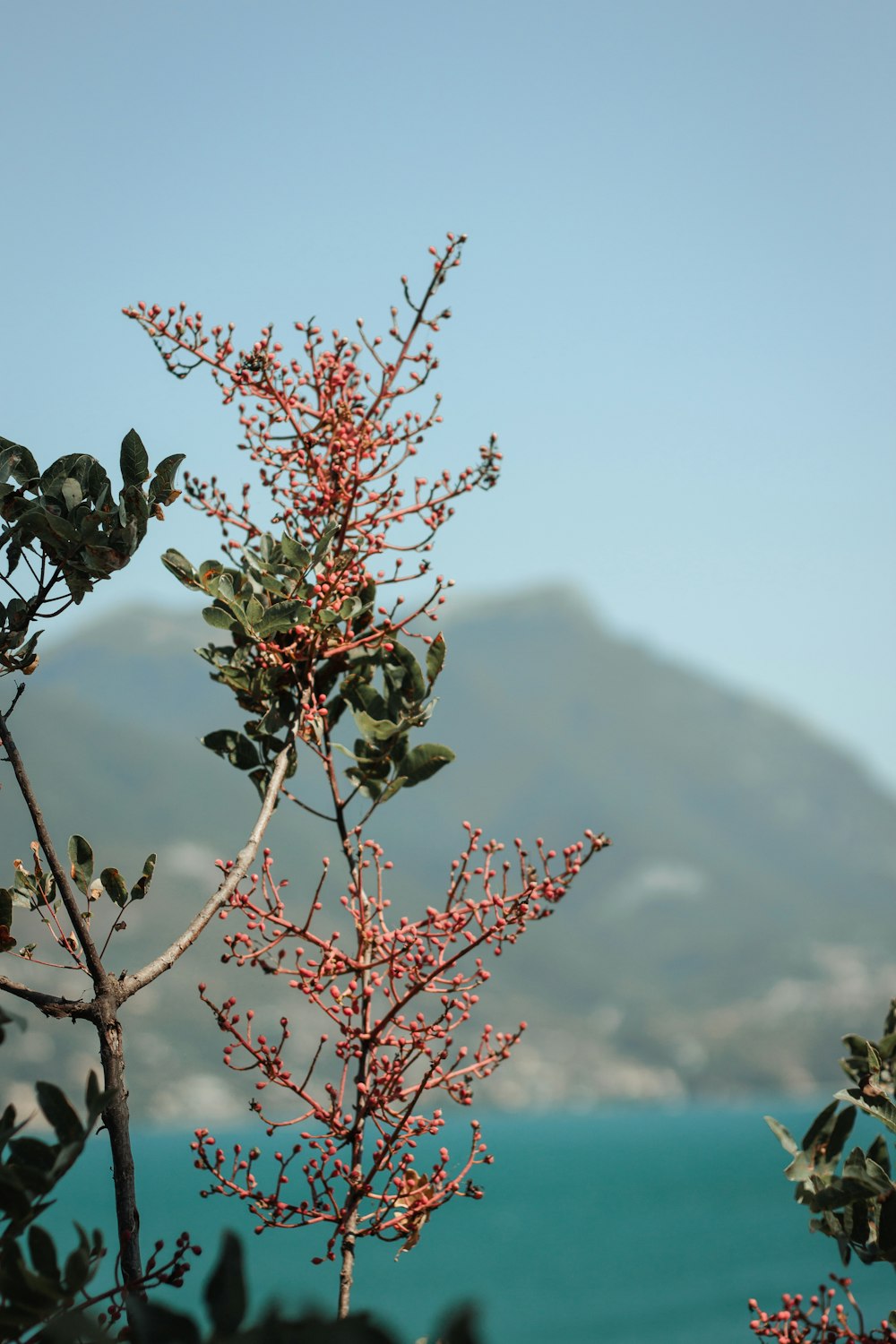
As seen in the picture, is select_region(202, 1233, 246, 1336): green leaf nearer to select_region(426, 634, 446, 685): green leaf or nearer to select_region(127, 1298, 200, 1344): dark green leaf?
select_region(127, 1298, 200, 1344): dark green leaf

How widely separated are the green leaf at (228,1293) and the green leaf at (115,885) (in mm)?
924

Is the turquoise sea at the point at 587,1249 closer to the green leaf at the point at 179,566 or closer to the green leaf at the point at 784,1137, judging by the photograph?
the green leaf at the point at 784,1137

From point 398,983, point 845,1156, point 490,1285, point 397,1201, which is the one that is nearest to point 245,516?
point 398,983

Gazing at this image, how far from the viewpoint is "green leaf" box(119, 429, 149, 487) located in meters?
1.81

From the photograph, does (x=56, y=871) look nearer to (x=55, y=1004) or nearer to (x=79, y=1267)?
(x=55, y=1004)

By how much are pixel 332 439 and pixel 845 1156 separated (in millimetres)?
1366

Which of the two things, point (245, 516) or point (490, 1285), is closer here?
point (245, 516)

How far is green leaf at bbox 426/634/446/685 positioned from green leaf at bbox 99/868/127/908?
1.88ft

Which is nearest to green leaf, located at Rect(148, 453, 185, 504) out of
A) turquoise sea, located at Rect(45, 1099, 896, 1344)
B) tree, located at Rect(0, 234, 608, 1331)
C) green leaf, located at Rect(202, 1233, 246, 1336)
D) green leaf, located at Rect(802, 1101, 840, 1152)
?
tree, located at Rect(0, 234, 608, 1331)

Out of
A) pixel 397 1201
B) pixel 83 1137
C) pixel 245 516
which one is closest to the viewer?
pixel 83 1137

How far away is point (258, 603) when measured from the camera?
2.06 metres

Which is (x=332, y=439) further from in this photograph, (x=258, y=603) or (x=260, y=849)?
(x=260, y=849)

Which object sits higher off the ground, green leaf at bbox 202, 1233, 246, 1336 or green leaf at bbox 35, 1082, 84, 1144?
green leaf at bbox 35, 1082, 84, 1144

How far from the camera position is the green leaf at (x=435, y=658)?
2087mm
